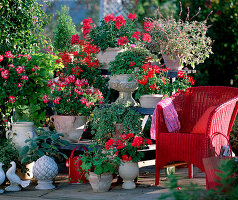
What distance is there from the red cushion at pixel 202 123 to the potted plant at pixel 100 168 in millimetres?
863

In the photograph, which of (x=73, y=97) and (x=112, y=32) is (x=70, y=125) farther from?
(x=112, y=32)

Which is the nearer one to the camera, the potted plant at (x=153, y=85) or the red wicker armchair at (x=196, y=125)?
the red wicker armchair at (x=196, y=125)

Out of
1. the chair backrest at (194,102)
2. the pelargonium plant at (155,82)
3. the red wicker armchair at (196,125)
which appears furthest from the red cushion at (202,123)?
the pelargonium plant at (155,82)

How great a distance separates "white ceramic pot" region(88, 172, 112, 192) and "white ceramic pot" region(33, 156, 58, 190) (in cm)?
38

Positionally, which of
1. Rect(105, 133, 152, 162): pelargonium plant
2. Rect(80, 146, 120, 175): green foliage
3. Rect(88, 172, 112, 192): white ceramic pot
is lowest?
Rect(88, 172, 112, 192): white ceramic pot

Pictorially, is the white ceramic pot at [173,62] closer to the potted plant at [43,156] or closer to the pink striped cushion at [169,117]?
the pink striped cushion at [169,117]

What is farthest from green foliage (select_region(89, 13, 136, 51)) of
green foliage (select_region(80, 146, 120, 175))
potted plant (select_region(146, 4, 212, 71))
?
green foliage (select_region(80, 146, 120, 175))

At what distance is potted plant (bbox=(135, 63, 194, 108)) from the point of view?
456 centimetres

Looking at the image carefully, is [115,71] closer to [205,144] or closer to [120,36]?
[120,36]

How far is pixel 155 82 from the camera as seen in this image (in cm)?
461

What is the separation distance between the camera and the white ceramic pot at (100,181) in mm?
4079

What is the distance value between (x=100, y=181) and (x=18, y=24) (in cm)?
205

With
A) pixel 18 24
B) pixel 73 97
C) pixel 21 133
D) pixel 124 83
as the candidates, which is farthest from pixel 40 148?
pixel 18 24

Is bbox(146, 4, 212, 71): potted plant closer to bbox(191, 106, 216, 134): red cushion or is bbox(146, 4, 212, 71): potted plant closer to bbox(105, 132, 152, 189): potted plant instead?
→ bbox(191, 106, 216, 134): red cushion
